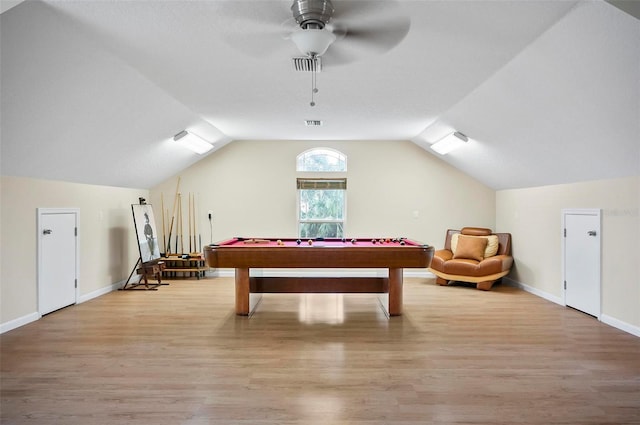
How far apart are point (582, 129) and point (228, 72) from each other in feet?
11.3

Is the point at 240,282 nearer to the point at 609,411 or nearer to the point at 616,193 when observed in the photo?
the point at 609,411

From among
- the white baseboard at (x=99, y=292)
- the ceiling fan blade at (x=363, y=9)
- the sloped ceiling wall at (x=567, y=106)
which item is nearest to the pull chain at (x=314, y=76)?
the ceiling fan blade at (x=363, y=9)

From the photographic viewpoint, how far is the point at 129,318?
4.38 metres

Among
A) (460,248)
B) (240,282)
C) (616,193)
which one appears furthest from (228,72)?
(460,248)

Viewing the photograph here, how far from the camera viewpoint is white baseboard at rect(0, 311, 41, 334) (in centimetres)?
384

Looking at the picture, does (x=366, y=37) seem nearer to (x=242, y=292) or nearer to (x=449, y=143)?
(x=242, y=292)

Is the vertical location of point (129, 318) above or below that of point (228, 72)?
below

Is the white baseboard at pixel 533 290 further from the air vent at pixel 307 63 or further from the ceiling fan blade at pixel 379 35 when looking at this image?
the air vent at pixel 307 63

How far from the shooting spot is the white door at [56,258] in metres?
4.37

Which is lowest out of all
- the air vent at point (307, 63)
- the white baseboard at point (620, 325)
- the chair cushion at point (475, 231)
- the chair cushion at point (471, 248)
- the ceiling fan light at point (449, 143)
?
the white baseboard at point (620, 325)

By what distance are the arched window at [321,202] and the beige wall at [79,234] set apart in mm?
2980

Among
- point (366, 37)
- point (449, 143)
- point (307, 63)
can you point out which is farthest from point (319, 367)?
point (449, 143)

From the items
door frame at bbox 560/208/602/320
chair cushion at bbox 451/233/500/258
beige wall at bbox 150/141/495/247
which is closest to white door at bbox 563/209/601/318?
door frame at bbox 560/208/602/320

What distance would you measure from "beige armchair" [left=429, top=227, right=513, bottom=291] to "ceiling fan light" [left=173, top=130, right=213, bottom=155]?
4.26 metres
